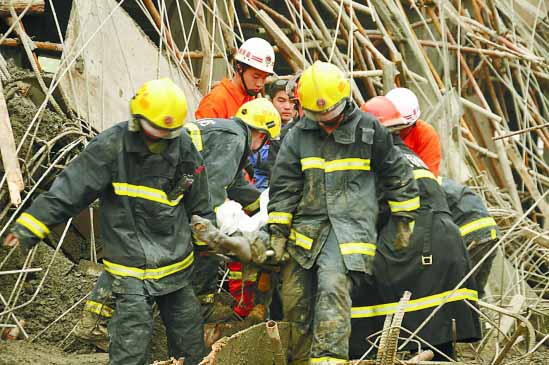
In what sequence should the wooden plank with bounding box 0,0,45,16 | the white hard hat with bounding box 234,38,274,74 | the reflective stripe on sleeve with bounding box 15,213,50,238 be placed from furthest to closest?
the wooden plank with bounding box 0,0,45,16 < the white hard hat with bounding box 234,38,274,74 < the reflective stripe on sleeve with bounding box 15,213,50,238

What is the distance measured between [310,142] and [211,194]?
73 centimetres

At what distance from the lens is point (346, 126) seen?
5.93 metres

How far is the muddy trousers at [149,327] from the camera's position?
5.56 m

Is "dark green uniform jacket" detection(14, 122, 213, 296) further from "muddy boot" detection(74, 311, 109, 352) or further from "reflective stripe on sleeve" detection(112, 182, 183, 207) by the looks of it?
"muddy boot" detection(74, 311, 109, 352)

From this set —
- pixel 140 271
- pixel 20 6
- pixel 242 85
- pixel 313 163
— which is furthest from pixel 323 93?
pixel 20 6

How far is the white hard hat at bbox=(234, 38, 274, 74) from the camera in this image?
7570mm

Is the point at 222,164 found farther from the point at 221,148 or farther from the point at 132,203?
the point at 132,203

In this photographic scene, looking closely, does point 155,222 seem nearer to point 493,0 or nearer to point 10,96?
point 10,96

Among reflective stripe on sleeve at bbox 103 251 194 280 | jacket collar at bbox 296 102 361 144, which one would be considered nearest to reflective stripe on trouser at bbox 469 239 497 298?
jacket collar at bbox 296 102 361 144

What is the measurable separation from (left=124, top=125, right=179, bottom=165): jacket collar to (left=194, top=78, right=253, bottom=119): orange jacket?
5.07ft

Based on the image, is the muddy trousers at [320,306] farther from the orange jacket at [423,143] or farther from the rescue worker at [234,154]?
the orange jacket at [423,143]

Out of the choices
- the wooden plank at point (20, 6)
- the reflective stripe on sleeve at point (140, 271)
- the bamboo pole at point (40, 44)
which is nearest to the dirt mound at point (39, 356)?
the reflective stripe on sleeve at point (140, 271)

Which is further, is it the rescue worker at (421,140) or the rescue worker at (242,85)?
the rescue worker at (242,85)

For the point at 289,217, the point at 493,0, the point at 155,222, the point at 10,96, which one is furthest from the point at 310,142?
the point at 493,0
